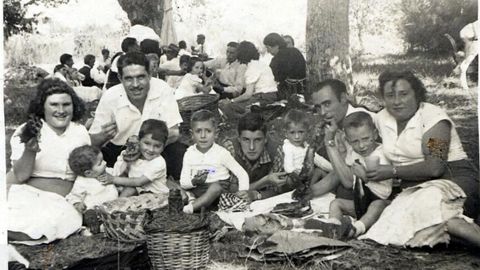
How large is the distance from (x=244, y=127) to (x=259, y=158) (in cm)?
33

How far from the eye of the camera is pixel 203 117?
6148 millimetres

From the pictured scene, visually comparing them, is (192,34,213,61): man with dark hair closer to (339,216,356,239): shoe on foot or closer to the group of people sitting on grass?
the group of people sitting on grass

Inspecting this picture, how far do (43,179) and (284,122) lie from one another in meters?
2.33

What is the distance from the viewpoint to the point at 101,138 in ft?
20.1

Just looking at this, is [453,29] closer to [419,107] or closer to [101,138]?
[419,107]

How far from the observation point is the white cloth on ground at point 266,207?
6047mm

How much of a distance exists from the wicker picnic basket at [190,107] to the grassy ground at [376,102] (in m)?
0.68

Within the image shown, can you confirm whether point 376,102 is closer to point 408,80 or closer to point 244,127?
point 408,80

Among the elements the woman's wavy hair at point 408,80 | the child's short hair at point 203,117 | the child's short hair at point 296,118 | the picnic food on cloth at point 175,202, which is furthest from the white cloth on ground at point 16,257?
the woman's wavy hair at point 408,80

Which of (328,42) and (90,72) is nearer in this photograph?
(90,72)

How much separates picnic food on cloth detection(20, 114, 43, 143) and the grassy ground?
0.27 ft

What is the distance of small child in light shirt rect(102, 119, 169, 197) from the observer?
19.9 feet

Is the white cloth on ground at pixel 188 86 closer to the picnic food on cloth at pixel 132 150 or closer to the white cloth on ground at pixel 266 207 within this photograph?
the picnic food on cloth at pixel 132 150

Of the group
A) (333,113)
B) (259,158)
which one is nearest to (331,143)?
(333,113)
